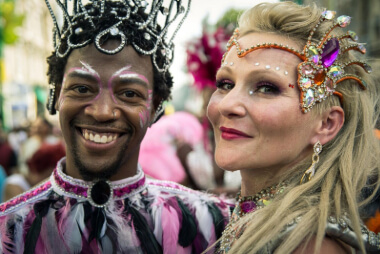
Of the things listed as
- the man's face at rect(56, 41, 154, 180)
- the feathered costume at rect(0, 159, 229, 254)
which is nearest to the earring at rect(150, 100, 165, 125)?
the man's face at rect(56, 41, 154, 180)

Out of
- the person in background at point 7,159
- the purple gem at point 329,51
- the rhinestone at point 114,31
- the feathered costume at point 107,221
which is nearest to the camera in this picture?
the purple gem at point 329,51

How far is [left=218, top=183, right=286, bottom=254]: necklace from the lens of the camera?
1.81 metres

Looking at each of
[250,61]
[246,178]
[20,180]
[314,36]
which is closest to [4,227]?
[246,178]

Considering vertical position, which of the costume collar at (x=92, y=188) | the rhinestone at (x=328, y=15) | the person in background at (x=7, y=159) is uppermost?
the rhinestone at (x=328, y=15)

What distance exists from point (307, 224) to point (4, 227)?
1.42m

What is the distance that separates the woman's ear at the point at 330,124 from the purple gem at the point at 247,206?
41cm

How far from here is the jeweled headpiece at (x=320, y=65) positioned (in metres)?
1.78

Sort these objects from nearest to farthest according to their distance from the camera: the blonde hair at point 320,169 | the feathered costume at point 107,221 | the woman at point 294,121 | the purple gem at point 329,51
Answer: the blonde hair at point 320,169 < the woman at point 294,121 < the purple gem at point 329,51 < the feathered costume at point 107,221

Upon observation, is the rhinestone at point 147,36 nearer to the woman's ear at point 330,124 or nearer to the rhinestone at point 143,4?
the rhinestone at point 143,4

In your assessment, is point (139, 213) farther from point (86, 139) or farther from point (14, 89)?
point (14, 89)

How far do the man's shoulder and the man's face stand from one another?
7.2 inches

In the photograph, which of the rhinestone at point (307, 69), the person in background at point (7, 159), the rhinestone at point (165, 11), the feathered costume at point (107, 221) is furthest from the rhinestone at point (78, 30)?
the person in background at point (7, 159)

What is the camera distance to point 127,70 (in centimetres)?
212

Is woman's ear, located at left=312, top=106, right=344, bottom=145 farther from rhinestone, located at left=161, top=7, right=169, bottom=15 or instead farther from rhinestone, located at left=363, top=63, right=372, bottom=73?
rhinestone, located at left=161, top=7, right=169, bottom=15
